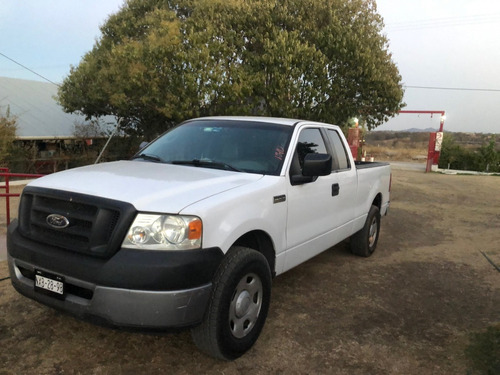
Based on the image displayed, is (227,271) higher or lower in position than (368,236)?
higher

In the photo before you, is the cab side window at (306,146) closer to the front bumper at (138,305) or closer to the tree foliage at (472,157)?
the front bumper at (138,305)

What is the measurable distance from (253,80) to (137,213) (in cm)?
1379

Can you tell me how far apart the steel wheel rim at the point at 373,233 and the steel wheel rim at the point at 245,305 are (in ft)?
9.80

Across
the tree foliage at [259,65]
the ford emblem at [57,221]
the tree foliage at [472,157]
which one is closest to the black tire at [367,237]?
the ford emblem at [57,221]

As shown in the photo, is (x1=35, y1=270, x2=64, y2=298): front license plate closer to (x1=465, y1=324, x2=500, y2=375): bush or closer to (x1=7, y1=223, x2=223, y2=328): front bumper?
(x1=7, y1=223, x2=223, y2=328): front bumper

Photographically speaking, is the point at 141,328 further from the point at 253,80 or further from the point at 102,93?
the point at 102,93

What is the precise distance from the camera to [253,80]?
15617 millimetres

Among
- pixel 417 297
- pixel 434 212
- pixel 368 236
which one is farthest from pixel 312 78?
pixel 417 297

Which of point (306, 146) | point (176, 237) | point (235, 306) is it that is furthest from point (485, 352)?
point (176, 237)

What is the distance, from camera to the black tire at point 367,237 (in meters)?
5.54

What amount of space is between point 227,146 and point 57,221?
1.66 meters

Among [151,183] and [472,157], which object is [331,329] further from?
[472,157]

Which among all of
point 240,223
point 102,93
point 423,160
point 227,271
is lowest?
point 423,160

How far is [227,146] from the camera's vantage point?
384 cm
